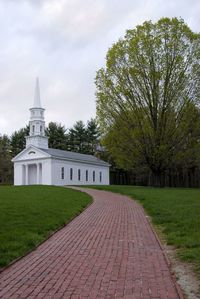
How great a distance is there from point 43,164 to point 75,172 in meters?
5.72

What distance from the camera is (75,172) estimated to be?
5816 cm

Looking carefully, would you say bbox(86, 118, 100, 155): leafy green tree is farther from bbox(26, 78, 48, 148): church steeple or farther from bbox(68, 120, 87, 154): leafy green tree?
bbox(26, 78, 48, 148): church steeple

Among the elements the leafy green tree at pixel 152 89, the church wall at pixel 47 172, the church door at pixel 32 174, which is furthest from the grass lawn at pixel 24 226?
the church door at pixel 32 174

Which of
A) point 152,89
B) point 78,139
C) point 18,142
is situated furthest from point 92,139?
point 152,89

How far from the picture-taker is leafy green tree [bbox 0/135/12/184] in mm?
76250

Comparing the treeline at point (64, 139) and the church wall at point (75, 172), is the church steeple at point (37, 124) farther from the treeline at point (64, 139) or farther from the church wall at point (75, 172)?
the treeline at point (64, 139)

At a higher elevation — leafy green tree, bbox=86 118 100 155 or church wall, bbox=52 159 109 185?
leafy green tree, bbox=86 118 100 155

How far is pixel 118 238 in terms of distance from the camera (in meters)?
10.9

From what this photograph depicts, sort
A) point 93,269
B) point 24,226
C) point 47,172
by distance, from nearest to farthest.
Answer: point 93,269 → point 24,226 → point 47,172

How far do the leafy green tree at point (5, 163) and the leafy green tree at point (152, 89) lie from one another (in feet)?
138

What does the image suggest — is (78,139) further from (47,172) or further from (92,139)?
(47,172)

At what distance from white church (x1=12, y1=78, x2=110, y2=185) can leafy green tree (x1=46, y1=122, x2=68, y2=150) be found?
26400 millimetres

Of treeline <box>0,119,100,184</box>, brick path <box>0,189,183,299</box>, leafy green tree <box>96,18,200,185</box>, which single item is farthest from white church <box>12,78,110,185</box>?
brick path <box>0,189,183,299</box>

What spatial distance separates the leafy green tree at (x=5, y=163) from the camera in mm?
76250
